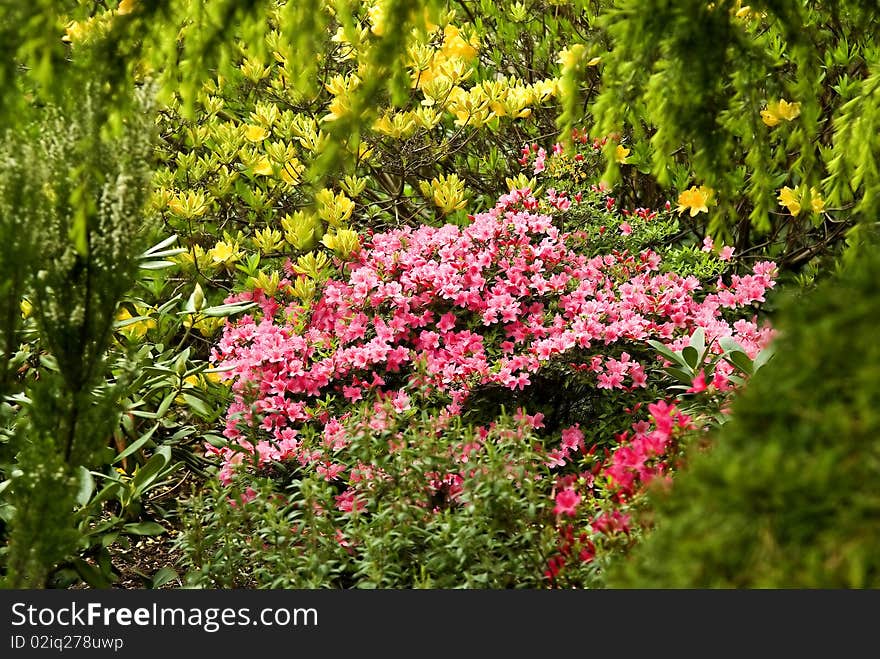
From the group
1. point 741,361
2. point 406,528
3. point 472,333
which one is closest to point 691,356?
point 741,361

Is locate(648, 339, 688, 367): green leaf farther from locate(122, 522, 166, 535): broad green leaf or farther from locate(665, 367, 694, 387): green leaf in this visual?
locate(122, 522, 166, 535): broad green leaf

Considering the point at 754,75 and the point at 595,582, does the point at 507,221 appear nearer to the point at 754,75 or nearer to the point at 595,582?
the point at 754,75

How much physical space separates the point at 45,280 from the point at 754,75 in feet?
Result: 6.25

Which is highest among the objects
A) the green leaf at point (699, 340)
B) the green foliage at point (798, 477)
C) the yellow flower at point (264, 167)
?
the yellow flower at point (264, 167)

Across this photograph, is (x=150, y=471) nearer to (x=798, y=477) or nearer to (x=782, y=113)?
(x=798, y=477)

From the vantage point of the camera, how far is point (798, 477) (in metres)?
1.37

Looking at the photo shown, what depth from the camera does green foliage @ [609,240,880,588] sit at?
1.36 meters

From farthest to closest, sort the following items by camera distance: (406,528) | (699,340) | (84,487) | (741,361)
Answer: (699,340), (741,361), (84,487), (406,528)

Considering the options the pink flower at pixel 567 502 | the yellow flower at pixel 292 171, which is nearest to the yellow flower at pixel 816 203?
the pink flower at pixel 567 502

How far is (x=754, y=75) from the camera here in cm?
256

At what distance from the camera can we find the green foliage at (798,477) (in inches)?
53.4

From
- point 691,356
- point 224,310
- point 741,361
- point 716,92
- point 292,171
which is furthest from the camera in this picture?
point 292,171

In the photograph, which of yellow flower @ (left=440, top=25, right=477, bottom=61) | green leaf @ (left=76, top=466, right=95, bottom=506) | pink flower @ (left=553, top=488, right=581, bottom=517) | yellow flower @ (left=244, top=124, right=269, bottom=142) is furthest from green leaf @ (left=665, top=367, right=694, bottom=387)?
yellow flower @ (left=244, top=124, right=269, bottom=142)

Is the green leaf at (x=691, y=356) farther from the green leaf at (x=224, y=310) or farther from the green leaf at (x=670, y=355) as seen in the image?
the green leaf at (x=224, y=310)
